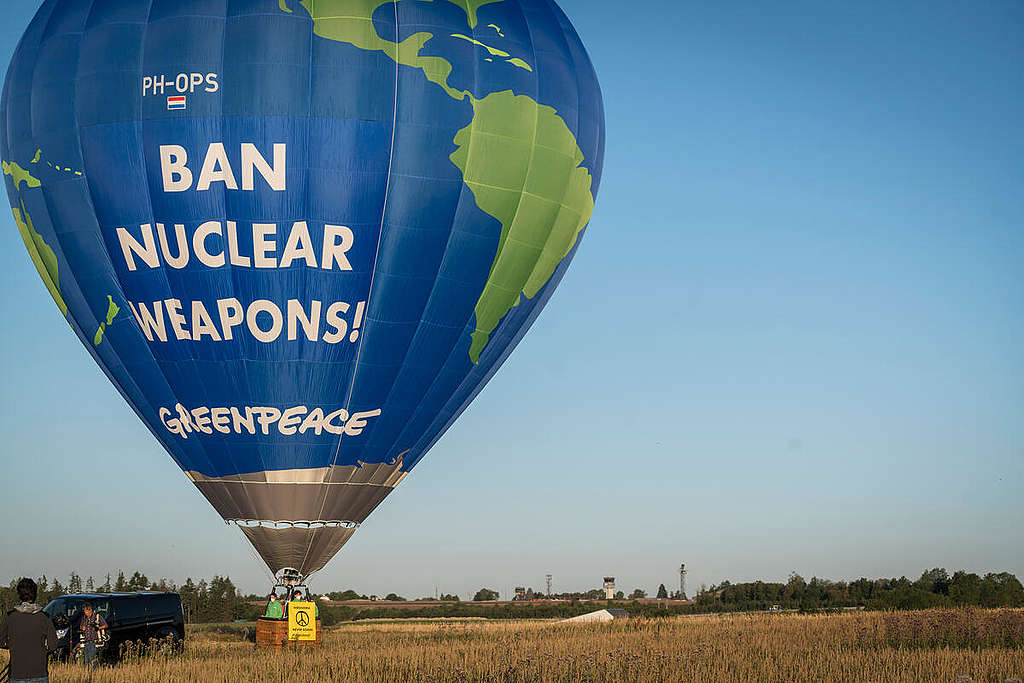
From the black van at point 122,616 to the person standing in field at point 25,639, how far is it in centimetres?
1104

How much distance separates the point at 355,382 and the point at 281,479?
243cm

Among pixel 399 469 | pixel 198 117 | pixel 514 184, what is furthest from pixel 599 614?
pixel 198 117

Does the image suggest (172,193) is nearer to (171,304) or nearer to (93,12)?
(171,304)

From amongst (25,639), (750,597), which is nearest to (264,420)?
(25,639)

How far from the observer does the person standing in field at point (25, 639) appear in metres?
11.6

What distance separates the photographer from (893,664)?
62.8ft

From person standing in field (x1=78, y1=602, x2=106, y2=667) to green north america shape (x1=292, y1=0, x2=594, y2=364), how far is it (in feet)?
30.1

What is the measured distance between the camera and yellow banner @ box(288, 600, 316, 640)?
79.6ft

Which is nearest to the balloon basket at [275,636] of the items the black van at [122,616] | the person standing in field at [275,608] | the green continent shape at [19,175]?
the person standing in field at [275,608]

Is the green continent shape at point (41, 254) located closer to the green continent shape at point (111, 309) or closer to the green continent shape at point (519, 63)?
the green continent shape at point (111, 309)

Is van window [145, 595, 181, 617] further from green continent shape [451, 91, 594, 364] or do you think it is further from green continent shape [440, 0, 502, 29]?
green continent shape [440, 0, 502, 29]

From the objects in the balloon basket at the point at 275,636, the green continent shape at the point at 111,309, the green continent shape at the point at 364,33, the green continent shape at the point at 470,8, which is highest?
the green continent shape at the point at 470,8

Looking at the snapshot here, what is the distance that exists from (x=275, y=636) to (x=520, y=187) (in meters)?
10.6

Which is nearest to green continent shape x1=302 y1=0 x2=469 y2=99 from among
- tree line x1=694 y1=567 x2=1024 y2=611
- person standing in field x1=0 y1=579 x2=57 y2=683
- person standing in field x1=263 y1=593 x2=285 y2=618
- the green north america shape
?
the green north america shape
